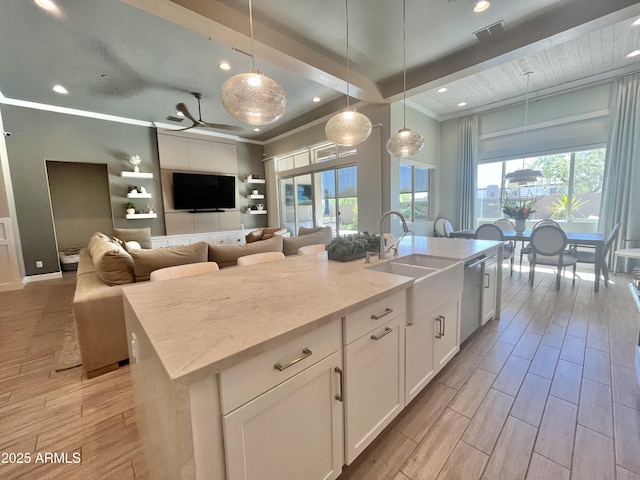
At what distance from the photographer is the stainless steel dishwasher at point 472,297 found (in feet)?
7.09

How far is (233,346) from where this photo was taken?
0.77m

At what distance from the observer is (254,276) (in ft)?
5.42

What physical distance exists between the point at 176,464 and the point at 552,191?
7170mm

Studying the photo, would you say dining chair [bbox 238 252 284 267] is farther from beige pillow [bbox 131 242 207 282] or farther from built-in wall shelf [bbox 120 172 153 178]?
built-in wall shelf [bbox 120 172 153 178]

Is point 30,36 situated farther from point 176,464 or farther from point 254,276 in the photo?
point 176,464

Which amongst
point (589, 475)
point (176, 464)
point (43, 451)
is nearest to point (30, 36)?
point (43, 451)

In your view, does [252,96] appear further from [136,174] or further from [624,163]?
[624,163]

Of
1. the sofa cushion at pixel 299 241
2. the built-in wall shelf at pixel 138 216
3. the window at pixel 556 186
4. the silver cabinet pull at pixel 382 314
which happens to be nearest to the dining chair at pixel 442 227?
the window at pixel 556 186

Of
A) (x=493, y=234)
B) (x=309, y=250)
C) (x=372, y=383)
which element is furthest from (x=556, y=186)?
(x=372, y=383)

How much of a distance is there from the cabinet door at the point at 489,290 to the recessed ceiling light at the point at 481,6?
256 cm

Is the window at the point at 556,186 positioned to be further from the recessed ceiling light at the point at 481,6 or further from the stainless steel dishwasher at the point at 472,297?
the stainless steel dishwasher at the point at 472,297

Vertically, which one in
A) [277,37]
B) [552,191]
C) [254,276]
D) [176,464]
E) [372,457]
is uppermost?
[277,37]

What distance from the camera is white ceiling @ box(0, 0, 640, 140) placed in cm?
262

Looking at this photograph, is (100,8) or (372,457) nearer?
(372,457)
